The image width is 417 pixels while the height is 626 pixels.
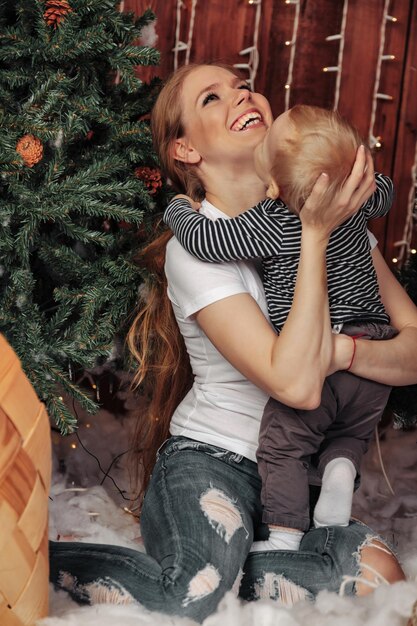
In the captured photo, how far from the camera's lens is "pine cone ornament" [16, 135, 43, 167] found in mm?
1932

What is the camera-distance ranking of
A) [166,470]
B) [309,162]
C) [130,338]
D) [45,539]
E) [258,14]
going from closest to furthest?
[45,539] < [309,162] < [166,470] < [130,338] < [258,14]

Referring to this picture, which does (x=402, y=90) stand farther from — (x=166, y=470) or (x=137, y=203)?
(x=166, y=470)

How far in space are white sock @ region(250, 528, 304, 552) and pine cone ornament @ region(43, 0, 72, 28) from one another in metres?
1.31

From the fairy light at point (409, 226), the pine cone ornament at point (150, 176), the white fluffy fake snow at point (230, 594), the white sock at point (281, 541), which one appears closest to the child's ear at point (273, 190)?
the pine cone ornament at point (150, 176)

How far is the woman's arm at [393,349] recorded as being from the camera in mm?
1800

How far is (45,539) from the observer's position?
1319 millimetres

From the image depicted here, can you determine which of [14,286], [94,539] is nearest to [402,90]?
[14,286]

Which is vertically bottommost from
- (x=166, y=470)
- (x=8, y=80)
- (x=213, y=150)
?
(x=166, y=470)

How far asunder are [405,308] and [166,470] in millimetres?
718

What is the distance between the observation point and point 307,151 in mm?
A: 1687

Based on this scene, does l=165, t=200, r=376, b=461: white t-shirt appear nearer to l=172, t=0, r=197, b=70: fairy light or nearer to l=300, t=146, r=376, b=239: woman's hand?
l=300, t=146, r=376, b=239: woman's hand

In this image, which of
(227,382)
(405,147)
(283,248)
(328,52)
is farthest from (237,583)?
(328,52)

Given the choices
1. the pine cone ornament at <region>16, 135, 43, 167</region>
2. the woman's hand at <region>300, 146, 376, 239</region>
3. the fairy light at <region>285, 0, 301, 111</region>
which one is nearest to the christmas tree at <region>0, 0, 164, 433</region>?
the pine cone ornament at <region>16, 135, 43, 167</region>

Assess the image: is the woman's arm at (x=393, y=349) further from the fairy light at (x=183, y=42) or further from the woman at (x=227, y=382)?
the fairy light at (x=183, y=42)
